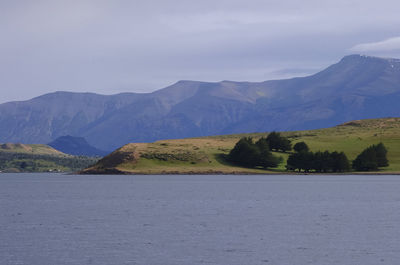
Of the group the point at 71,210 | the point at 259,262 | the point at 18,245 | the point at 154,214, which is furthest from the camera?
the point at 71,210

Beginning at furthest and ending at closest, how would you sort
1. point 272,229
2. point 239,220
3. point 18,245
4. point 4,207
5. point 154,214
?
point 4,207 < point 154,214 < point 239,220 < point 272,229 < point 18,245

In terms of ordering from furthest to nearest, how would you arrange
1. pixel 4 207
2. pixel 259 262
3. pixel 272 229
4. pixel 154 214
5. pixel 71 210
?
pixel 4 207, pixel 71 210, pixel 154 214, pixel 272 229, pixel 259 262

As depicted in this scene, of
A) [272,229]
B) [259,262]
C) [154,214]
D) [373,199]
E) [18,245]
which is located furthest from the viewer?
[373,199]

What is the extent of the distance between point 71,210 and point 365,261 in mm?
50989

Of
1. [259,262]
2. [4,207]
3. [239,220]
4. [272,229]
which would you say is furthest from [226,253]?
[4,207]

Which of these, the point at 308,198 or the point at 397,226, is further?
the point at 308,198

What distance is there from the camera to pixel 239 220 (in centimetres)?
7781

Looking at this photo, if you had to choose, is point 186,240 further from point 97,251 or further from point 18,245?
point 18,245

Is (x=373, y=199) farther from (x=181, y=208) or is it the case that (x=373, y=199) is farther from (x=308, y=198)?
(x=181, y=208)

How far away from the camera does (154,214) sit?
279ft

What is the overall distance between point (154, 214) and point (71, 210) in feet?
45.6

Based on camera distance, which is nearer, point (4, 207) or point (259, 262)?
point (259, 262)

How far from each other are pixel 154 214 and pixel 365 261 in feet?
126

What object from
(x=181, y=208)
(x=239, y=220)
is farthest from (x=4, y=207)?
(x=239, y=220)
